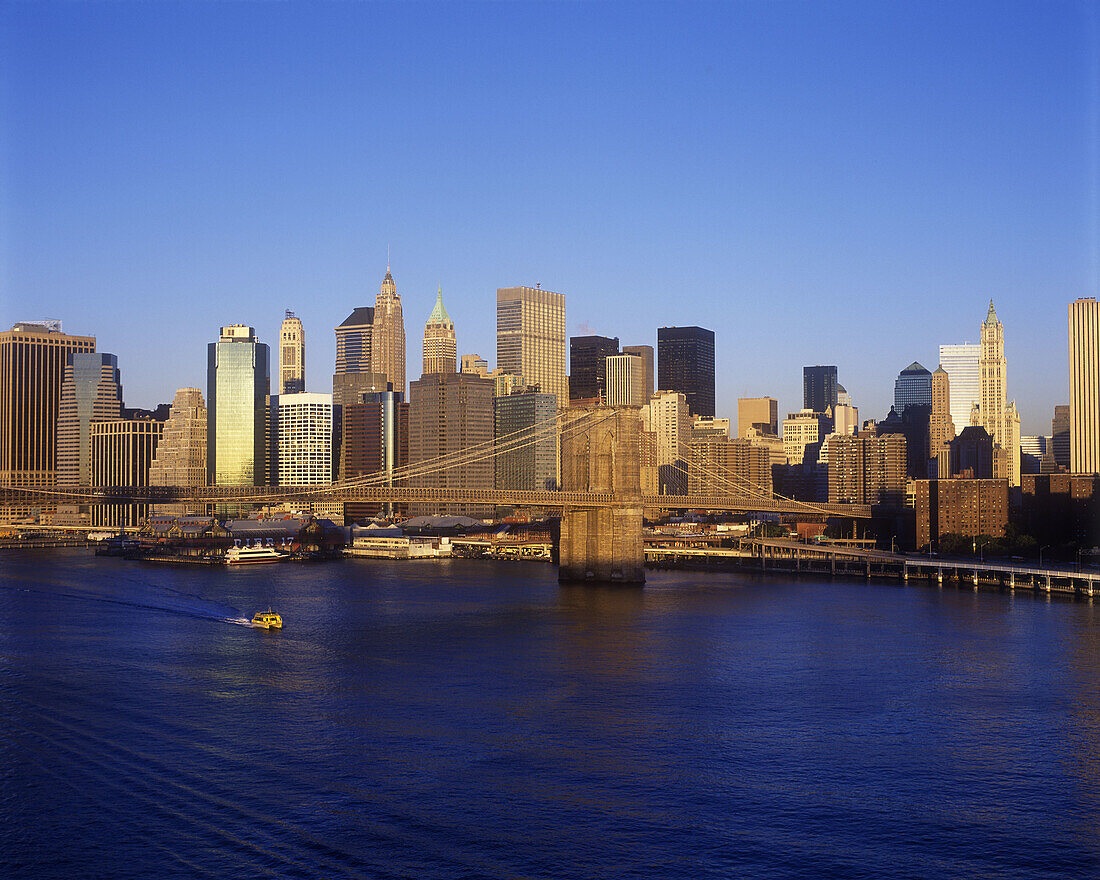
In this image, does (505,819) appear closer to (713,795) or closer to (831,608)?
(713,795)

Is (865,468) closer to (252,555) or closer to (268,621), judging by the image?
(252,555)

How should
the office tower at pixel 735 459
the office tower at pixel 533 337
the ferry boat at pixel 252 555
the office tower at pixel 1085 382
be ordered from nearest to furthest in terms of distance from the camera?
the ferry boat at pixel 252 555, the office tower at pixel 1085 382, the office tower at pixel 735 459, the office tower at pixel 533 337

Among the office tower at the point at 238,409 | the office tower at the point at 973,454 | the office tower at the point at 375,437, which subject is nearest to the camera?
the office tower at the point at 973,454

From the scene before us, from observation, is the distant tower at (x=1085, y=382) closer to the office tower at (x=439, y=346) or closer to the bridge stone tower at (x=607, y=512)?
the bridge stone tower at (x=607, y=512)

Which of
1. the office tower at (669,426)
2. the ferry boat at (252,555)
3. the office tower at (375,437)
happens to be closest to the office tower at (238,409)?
the office tower at (375,437)

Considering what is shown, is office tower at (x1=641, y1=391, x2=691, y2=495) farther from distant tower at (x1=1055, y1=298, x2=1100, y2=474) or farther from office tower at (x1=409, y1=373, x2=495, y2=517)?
distant tower at (x1=1055, y1=298, x2=1100, y2=474)

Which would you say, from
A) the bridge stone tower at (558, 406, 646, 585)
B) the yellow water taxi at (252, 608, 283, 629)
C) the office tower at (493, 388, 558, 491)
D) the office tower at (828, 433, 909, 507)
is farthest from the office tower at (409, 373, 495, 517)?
the yellow water taxi at (252, 608, 283, 629)
